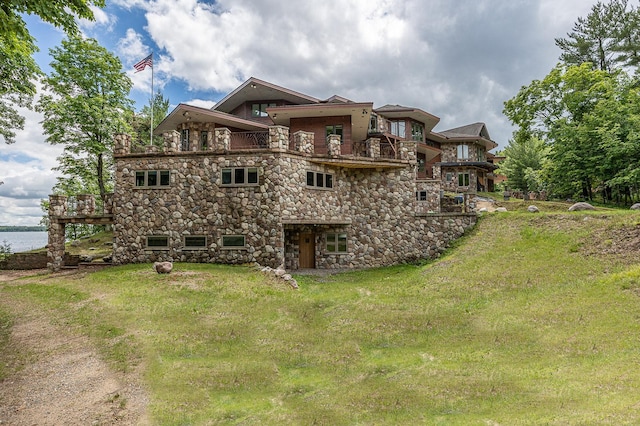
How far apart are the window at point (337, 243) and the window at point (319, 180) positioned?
10.7 feet

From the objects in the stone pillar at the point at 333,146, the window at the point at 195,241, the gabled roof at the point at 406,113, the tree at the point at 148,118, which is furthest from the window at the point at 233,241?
the gabled roof at the point at 406,113

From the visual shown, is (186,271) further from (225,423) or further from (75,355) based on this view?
(225,423)

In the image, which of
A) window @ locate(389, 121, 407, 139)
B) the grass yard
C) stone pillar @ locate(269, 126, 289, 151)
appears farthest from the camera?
window @ locate(389, 121, 407, 139)

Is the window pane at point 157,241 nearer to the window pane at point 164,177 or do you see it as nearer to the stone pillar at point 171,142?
the window pane at point 164,177

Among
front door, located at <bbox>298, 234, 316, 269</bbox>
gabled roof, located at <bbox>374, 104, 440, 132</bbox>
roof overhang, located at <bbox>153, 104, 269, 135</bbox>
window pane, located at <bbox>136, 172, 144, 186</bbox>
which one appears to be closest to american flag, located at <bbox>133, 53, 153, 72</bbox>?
roof overhang, located at <bbox>153, 104, 269, 135</bbox>

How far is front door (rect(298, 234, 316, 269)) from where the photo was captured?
22.6 metres

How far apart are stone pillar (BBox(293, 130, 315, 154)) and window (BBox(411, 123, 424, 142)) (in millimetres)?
19012

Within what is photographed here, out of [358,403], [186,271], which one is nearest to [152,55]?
[186,271]

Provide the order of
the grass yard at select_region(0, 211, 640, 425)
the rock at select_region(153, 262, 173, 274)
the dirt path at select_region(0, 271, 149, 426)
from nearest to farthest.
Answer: the grass yard at select_region(0, 211, 640, 425), the dirt path at select_region(0, 271, 149, 426), the rock at select_region(153, 262, 173, 274)

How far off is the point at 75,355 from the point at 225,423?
575cm

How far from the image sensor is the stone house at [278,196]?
19.6 m

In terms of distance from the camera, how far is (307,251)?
22.7m

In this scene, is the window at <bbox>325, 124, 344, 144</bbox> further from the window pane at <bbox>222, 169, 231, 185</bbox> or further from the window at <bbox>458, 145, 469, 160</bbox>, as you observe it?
the window at <bbox>458, 145, 469, 160</bbox>

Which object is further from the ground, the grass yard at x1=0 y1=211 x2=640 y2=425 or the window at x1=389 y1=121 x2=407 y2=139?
the window at x1=389 y1=121 x2=407 y2=139
